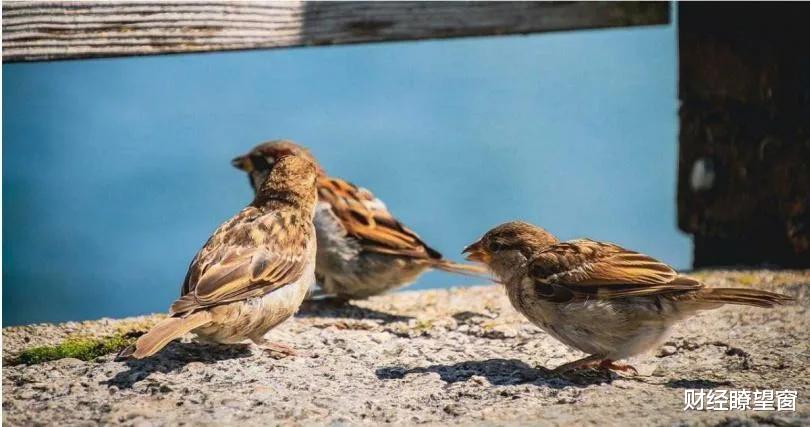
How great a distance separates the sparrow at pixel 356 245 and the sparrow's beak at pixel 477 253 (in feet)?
3.37

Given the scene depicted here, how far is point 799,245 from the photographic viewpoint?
19.9ft

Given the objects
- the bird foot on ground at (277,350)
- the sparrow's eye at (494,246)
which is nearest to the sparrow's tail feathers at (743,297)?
the sparrow's eye at (494,246)

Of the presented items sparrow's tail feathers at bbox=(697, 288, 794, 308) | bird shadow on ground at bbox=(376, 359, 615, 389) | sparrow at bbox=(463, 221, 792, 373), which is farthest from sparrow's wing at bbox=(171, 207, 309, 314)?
sparrow's tail feathers at bbox=(697, 288, 794, 308)

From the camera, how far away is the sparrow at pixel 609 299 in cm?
398

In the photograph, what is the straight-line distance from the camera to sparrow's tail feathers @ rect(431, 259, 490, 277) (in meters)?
5.76

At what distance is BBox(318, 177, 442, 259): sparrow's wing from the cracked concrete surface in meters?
0.48

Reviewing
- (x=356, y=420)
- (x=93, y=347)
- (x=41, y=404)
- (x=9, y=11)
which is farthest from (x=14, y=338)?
(x=356, y=420)

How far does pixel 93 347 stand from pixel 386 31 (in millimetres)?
2163

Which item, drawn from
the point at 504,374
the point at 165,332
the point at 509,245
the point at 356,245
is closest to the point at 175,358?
the point at 165,332

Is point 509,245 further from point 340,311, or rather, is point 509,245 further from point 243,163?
point 243,163

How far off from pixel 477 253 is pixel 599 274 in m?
0.66

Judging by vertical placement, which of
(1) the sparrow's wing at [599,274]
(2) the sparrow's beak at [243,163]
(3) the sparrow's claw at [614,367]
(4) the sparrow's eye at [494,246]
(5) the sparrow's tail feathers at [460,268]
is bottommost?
(3) the sparrow's claw at [614,367]

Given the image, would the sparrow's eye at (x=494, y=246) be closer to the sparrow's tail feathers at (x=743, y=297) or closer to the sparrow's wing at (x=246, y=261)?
the sparrow's wing at (x=246, y=261)

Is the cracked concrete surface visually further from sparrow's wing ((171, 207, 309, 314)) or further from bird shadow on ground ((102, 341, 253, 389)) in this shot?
sparrow's wing ((171, 207, 309, 314))
